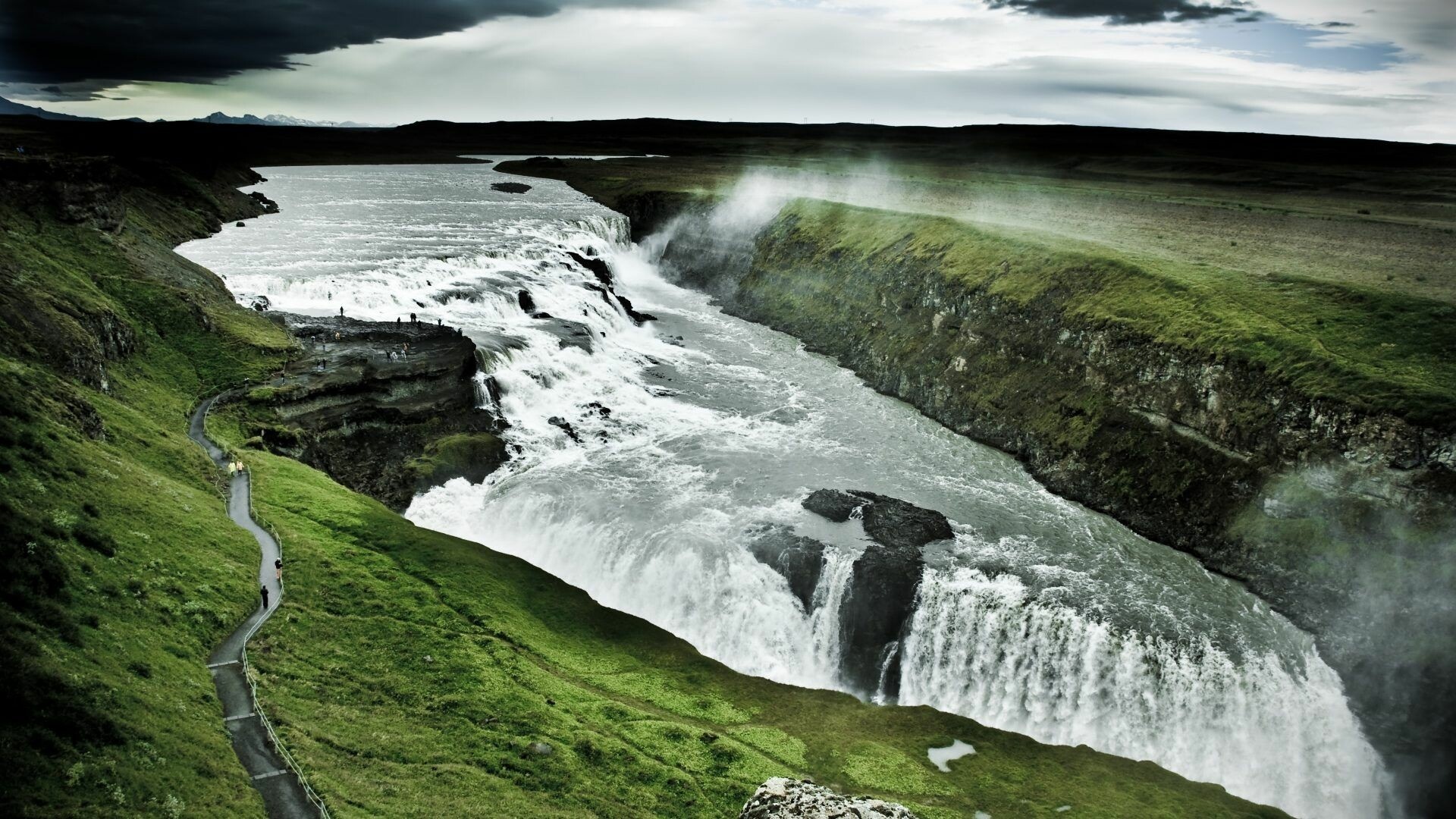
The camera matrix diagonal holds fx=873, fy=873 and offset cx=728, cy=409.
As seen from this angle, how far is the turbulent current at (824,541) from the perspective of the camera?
33219 millimetres

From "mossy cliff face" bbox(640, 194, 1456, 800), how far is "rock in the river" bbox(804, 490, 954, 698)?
479 inches

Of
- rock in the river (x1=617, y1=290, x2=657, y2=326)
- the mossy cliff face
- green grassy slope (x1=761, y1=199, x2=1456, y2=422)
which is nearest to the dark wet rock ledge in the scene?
the mossy cliff face

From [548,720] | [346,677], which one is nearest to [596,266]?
[346,677]

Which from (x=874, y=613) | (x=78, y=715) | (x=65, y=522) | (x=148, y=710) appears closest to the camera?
(x=78, y=715)

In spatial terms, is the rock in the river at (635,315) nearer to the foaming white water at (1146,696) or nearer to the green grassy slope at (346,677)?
the green grassy slope at (346,677)

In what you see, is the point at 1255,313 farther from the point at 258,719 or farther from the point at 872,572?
the point at 258,719

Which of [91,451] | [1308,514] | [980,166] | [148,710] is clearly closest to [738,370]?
[1308,514]

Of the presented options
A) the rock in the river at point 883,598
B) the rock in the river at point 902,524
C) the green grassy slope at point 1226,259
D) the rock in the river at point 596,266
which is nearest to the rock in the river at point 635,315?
the rock in the river at point 596,266

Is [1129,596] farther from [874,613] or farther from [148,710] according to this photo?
[148,710]

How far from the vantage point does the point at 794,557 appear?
40281mm

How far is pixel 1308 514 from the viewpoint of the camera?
3953 centimetres

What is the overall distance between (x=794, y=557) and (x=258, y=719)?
22868 mm

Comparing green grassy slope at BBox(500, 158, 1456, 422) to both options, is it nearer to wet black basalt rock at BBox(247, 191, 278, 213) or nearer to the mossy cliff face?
the mossy cliff face

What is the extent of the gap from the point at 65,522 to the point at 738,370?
4893cm
